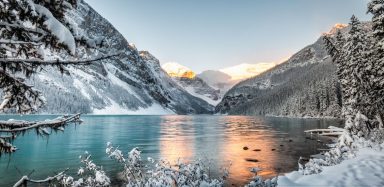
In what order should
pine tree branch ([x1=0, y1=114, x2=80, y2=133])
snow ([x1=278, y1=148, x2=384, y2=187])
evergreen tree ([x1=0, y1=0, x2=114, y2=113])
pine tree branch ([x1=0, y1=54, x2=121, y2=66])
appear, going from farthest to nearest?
snow ([x1=278, y1=148, x2=384, y2=187]), pine tree branch ([x1=0, y1=114, x2=80, y2=133]), pine tree branch ([x1=0, y1=54, x2=121, y2=66]), evergreen tree ([x1=0, y1=0, x2=114, y2=113])

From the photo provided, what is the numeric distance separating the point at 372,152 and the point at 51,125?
24.0m

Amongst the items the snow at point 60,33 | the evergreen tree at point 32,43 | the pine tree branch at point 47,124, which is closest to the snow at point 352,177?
the pine tree branch at point 47,124

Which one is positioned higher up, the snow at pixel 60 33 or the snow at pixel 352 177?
the snow at pixel 60 33

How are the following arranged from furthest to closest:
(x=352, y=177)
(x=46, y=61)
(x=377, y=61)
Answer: (x=377, y=61)
(x=352, y=177)
(x=46, y=61)

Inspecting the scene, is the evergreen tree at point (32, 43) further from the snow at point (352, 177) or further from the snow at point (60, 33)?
the snow at point (352, 177)

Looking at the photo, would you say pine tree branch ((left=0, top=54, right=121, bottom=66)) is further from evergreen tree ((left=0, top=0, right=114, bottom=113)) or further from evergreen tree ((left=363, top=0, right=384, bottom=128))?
evergreen tree ((left=363, top=0, right=384, bottom=128))

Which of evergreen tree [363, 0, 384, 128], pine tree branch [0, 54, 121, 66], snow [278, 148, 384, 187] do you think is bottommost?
snow [278, 148, 384, 187]

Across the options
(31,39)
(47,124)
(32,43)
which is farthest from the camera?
(47,124)

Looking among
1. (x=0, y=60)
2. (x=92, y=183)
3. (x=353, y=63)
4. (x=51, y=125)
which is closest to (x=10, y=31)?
(x=0, y=60)

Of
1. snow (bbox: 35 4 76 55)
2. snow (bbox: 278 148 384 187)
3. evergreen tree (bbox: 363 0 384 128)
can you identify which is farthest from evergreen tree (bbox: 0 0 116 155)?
evergreen tree (bbox: 363 0 384 128)

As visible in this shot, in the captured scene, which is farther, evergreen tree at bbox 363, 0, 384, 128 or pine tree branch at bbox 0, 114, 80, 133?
evergreen tree at bbox 363, 0, 384, 128

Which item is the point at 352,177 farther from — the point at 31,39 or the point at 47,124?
the point at 31,39

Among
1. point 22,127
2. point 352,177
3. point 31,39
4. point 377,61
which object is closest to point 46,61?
point 31,39

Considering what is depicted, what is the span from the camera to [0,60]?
5.91 metres
